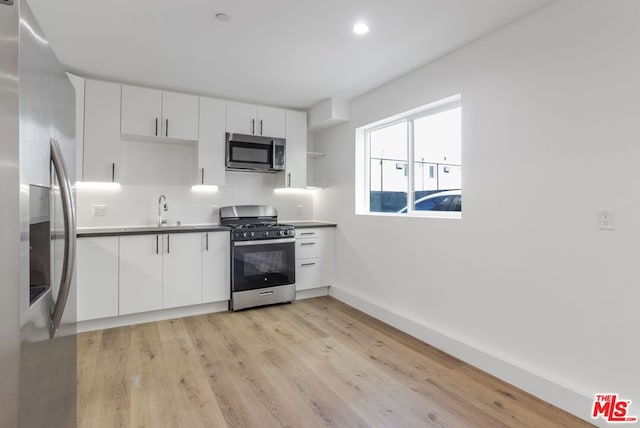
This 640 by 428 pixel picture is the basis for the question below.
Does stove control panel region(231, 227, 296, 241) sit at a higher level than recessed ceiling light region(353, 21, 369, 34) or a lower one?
lower

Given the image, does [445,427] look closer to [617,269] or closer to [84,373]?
[617,269]

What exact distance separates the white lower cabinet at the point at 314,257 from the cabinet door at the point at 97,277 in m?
1.92

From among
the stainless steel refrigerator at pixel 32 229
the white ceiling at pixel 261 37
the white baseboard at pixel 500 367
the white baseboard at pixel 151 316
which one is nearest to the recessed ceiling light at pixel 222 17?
the white ceiling at pixel 261 37

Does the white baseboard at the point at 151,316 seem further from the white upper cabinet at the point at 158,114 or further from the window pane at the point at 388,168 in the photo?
the window pane at the point at 388,168

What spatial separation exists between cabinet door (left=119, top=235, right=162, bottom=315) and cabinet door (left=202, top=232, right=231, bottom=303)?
0.44 meters

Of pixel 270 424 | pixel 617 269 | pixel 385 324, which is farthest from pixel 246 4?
pixel 385 324

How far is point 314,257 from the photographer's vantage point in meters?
4.27

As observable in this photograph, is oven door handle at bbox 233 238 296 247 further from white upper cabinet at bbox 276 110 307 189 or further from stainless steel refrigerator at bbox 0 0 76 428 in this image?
stainless steel refrigerator at bbox 0 0 76 428

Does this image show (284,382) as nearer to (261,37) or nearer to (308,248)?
→ (308,248)

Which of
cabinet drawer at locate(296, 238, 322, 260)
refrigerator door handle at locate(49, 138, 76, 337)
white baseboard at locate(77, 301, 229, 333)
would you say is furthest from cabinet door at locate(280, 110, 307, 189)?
refrigerator door handle at locate(49, 138, 76, 337)

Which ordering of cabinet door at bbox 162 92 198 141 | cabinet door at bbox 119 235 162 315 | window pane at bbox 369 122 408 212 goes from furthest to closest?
cabinet door at bbox 162 92 198 141 → window pane at bbox 369 122 408 212 → cabinet door at bbox 119 235 162 315

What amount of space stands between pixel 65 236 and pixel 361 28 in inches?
88.6

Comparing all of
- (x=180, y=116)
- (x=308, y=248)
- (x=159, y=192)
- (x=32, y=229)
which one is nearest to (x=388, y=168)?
(x=308, y=248)

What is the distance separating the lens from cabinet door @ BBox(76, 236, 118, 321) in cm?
307
